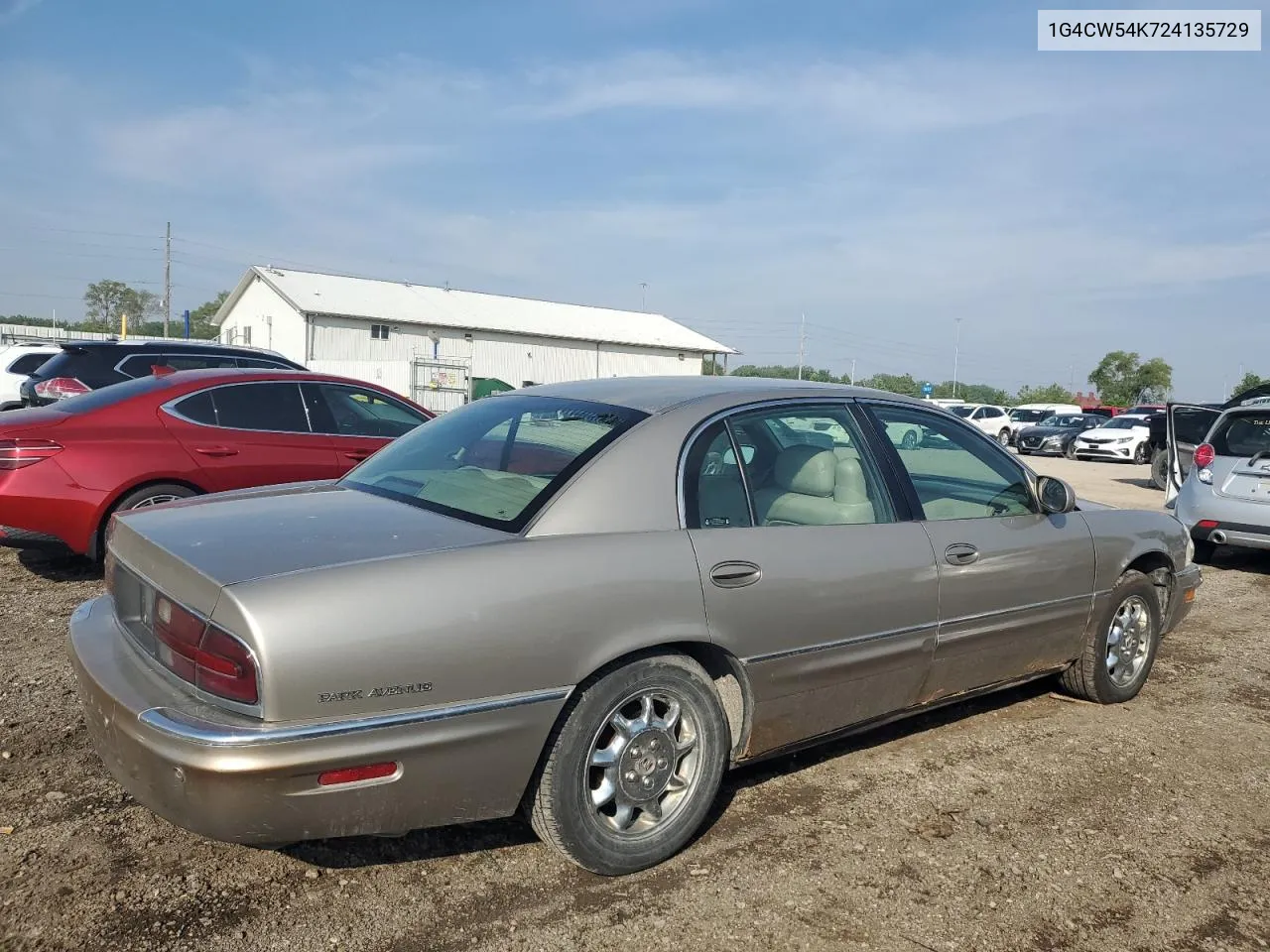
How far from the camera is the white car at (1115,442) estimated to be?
2547 cm

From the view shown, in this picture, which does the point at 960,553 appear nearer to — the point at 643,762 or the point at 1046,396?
the point at 643,762

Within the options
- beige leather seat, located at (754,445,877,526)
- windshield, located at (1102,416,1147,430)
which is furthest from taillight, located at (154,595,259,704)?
windshield, located at (1102,416,1147,430)

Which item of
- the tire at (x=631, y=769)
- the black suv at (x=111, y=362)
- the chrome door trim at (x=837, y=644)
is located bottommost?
the tire at (x=631, y=769)

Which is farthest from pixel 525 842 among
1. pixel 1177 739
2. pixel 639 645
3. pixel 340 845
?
pixel 1177 739

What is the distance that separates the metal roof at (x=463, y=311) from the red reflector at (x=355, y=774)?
Answer: 134ft

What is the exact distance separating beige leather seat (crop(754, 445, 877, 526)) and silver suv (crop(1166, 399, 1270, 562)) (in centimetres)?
564

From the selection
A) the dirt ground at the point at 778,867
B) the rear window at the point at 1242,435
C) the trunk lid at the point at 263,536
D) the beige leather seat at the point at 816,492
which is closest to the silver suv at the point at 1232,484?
the rear window at the point at 1242,435

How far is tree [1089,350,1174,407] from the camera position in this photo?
7150cm

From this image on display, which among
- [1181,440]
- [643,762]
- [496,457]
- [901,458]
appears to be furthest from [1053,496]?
[1181,440]

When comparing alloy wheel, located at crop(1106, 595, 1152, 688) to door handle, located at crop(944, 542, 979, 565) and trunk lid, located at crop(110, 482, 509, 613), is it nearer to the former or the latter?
door handle, located at crop(944, 542, 979, 565)

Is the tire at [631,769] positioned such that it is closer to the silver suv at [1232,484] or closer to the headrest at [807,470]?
the headrest at [807,470]

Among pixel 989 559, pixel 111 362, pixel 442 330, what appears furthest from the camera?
pixel 442 330

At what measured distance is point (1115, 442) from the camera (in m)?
25.6

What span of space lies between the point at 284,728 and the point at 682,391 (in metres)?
1.82
